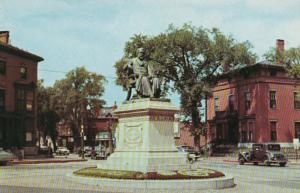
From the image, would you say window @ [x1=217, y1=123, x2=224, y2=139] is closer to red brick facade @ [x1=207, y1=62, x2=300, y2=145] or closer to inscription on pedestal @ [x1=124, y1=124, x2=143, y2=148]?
red brick facade @ [x1=207, y1=62, x2=300, y2=145]

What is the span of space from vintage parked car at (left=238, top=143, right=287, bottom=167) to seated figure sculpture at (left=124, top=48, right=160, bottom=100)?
64.0ft

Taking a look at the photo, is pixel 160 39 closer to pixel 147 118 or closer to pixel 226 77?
pixel 226 77

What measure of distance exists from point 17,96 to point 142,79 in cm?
3658

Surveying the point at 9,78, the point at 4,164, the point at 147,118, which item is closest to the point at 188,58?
the point at 9,78

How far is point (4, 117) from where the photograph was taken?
52438 millimetres

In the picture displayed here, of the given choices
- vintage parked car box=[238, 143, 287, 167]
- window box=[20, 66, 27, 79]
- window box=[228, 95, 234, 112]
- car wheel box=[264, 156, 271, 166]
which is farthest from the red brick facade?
window box=[20, 66, 27, 79]

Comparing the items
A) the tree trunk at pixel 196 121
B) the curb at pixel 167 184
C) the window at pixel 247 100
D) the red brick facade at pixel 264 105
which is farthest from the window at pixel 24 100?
the curb at pixel 167 184

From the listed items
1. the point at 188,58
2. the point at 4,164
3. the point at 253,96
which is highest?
the point at 188,58

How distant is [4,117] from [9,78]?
14.9 ft

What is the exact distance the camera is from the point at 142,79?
21.9 m

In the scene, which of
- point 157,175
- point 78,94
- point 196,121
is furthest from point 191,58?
point 157,175

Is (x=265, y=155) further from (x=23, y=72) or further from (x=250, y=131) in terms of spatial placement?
(x=23, y=72)

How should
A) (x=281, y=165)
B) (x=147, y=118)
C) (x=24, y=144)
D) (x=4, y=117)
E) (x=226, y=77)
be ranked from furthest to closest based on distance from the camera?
(x=226, y=77) → (x=24, y=144) → (x=4, y=117) → (x=281, y=165) → (x=147, y=118)

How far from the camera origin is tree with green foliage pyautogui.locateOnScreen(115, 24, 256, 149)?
5538cm
